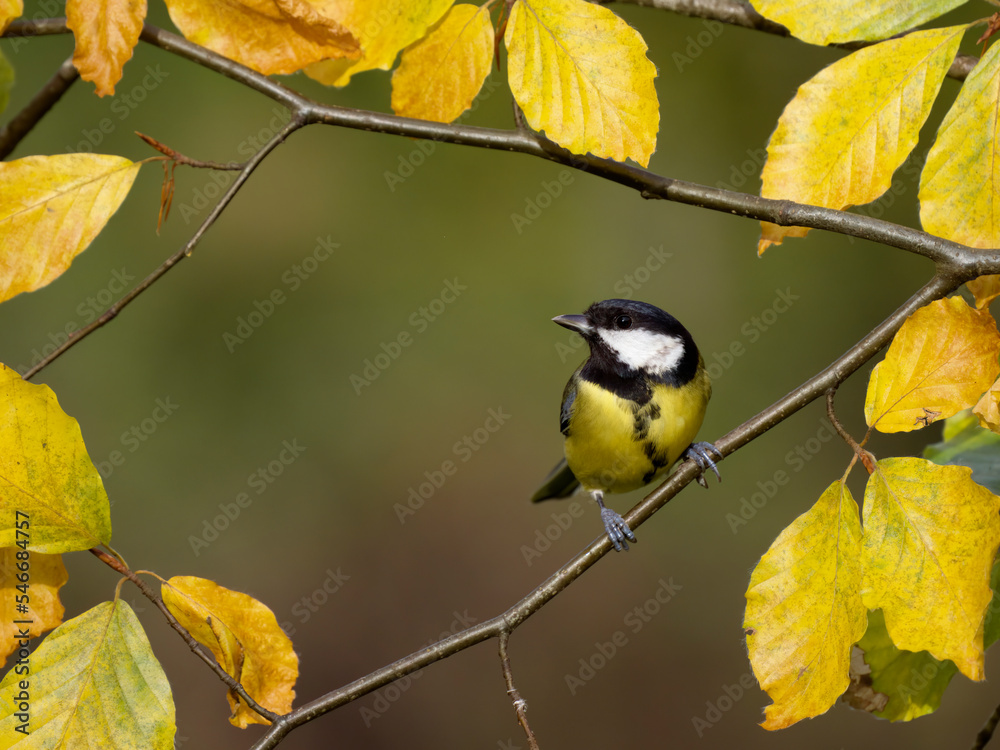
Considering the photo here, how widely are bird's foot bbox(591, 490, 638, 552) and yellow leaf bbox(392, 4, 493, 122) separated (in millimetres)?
780

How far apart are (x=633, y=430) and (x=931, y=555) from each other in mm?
1281

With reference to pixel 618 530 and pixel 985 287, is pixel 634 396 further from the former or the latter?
pixel 985 287

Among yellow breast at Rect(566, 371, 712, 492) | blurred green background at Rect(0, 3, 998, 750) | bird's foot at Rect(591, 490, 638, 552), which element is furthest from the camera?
blurred green background at Rect(0, 3, 998, 750)

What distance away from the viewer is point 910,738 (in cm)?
509

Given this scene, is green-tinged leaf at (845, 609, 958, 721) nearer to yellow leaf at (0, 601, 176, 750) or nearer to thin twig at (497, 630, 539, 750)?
thin twig at (497, 630, 539, 750)

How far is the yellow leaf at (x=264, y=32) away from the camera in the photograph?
47.3 inches

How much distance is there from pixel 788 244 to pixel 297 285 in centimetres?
390

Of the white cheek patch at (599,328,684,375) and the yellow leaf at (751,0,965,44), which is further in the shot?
the white cheek patch at (599,328,684,375)

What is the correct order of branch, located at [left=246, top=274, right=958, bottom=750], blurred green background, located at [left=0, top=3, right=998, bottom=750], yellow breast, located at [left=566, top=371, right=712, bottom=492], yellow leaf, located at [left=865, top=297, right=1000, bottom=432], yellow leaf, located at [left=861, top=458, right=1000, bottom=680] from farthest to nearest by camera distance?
1. blurred green background, located at [left=0, top=3, right=998, bottom=750]
2. yellow breast, located at [left=566, top=371, right=712, bottom=492]
3. branch, located at [left=246, top=274, right=958, bottom=750]
4. yellow leaf, located at [left=865, top=297, right=1000, bottom=432]
5. yellow leaf, located at [left=861, top=458, right=1000, bottom=680]

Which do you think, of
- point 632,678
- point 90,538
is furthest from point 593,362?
point 632,678

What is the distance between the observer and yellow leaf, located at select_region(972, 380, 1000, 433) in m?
1.08

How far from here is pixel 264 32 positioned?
4.10 feet

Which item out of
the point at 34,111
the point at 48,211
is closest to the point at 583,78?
the point at 48,211

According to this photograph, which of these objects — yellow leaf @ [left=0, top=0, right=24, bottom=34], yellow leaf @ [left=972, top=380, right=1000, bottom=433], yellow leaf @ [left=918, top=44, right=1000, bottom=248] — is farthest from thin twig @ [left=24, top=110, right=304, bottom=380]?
yellow leaf @ [left=972, top=380, right=1000, bottom=433]
